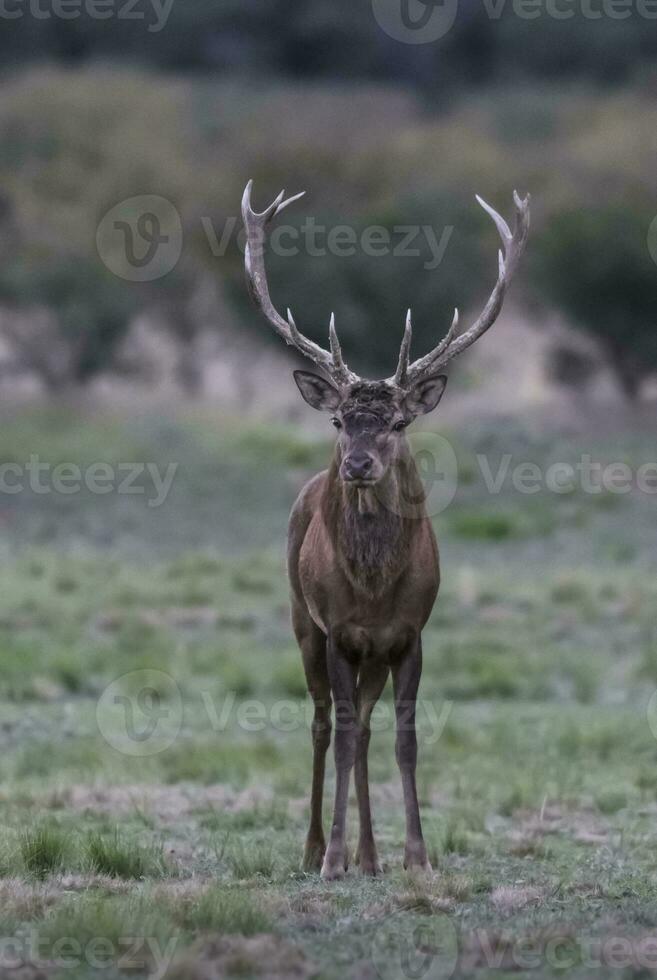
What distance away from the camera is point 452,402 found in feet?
116

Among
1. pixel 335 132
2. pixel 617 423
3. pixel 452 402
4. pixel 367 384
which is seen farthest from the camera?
pixel 335 132

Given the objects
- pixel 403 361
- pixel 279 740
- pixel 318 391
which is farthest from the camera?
pixel 279 740

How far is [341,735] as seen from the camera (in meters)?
9.48

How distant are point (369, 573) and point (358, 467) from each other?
68cm

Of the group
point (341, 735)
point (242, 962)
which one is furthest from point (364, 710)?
point (242, 962)

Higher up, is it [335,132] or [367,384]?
[335,132]

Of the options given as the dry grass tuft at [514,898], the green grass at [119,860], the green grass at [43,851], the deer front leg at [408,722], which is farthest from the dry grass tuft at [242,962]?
the deer front leg at [408,722]

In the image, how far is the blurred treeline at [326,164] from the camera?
117ft

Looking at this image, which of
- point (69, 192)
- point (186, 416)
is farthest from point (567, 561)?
point (69, 192)

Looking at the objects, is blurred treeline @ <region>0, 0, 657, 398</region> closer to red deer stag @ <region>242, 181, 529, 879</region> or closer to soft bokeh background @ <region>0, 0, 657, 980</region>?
soft bokeh background @ <region>0, 0, 657, 980</region>

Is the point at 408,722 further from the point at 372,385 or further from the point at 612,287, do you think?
the point at 612,287

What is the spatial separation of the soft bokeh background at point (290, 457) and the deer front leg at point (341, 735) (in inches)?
12.6

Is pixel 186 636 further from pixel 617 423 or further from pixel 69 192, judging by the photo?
pixel 69 192

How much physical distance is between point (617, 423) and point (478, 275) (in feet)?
21.2
